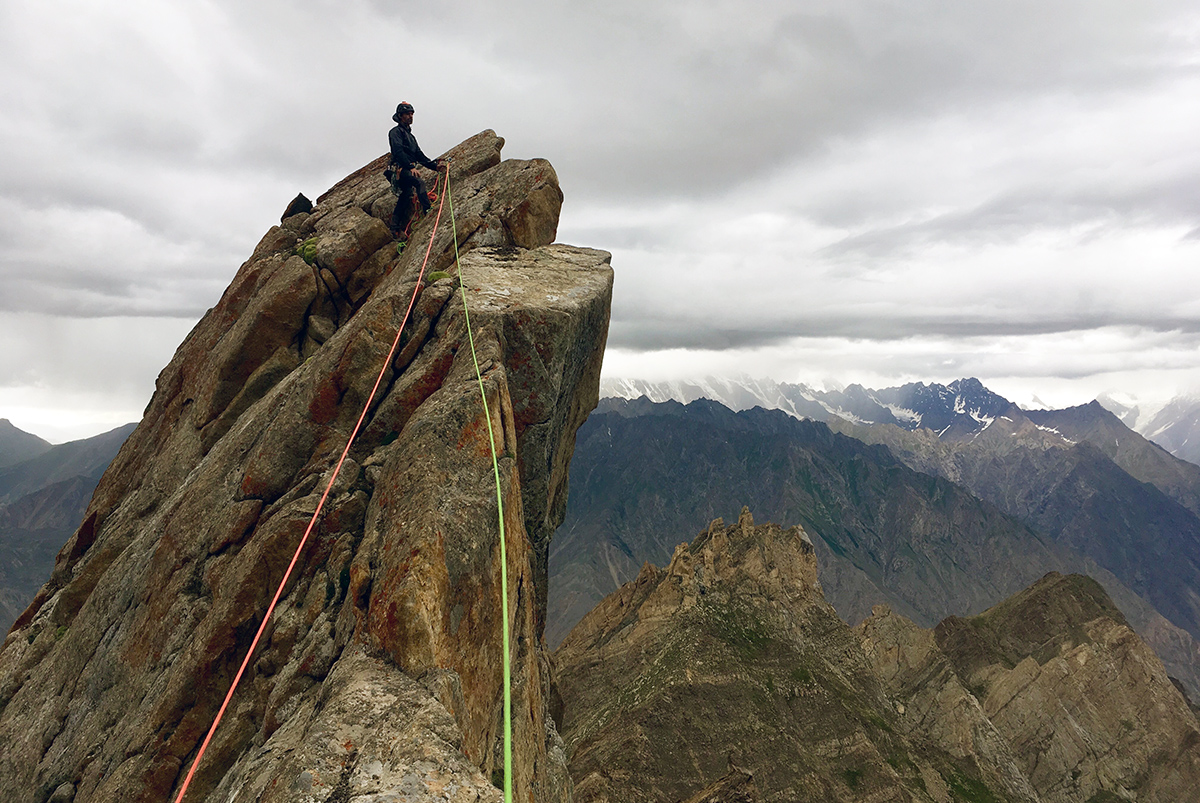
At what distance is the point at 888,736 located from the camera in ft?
237

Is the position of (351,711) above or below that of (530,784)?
above

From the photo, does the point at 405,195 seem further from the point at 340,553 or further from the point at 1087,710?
the point at 1087,710

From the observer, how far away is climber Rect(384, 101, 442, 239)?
2497 centimetres

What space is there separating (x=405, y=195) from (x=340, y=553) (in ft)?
60.9

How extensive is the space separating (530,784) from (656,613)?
74973 millimetres

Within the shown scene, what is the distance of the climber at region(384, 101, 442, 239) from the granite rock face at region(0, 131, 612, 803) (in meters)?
1.68

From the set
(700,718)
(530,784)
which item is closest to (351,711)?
(530,784)

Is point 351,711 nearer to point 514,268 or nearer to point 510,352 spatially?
point 510,352

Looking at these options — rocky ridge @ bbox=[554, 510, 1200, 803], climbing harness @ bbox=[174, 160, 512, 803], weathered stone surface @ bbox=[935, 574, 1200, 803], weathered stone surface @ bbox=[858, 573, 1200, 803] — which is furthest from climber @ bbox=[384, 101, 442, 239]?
weathered stone surface @ bbox=[935, 574, 1200, 803]

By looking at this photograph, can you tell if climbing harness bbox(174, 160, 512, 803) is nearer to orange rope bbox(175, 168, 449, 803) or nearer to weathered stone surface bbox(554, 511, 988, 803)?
orange rope bbox(175, 168, 449, 803)

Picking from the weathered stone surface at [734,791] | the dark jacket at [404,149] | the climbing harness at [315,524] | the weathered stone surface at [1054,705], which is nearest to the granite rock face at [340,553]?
the climbing harness at [315,524]

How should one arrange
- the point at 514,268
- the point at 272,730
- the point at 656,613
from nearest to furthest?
the point at 272,730, the point at 514,268, the point at 656,613

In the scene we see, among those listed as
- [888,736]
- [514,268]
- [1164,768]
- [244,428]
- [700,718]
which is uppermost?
[514,268]

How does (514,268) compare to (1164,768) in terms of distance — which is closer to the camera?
(514,268)
